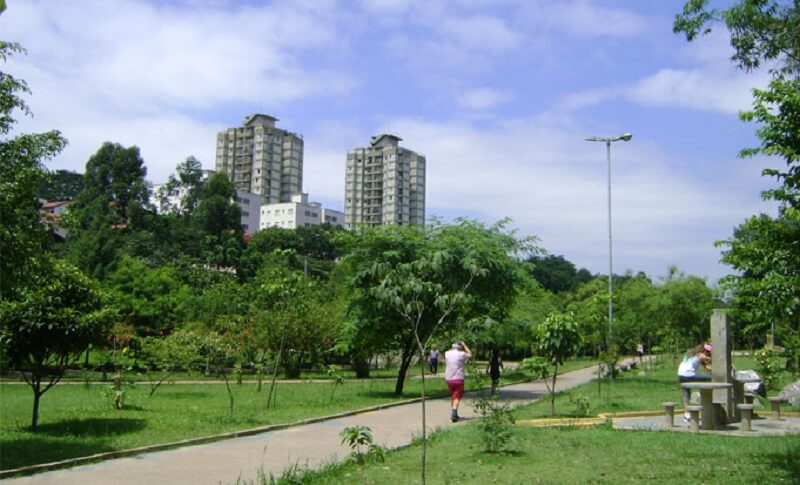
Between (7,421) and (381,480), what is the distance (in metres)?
9.22

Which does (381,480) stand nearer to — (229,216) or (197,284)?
(197,284)

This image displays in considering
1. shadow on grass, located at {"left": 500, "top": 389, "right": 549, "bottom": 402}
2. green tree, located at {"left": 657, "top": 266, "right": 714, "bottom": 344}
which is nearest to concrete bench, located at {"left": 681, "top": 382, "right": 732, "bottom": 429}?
shadow on grass, located at {"left": 500, "top": 389, "right": 549, "bottom": 402}

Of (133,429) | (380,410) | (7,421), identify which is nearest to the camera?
(133,429)

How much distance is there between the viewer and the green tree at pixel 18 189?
9695 mm

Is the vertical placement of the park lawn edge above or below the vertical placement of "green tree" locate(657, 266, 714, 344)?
below

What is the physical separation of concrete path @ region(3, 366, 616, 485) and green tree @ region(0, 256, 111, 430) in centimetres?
271

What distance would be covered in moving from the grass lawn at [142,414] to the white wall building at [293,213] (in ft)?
344

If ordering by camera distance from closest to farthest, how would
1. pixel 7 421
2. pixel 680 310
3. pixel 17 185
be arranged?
pixel 17 185, pixel 7 421, pixel 680 310

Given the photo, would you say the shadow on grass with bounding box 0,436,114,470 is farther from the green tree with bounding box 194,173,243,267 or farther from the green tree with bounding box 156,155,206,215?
the green tree with bounding box 156,155,206,215

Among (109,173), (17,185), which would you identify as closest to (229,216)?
(109,173)

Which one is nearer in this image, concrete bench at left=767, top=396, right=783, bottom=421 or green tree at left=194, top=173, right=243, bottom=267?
concrete bench at left=767, top=396, right=783, bottom=421

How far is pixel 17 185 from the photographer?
9969mm

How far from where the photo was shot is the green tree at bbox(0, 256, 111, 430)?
37.4 feet

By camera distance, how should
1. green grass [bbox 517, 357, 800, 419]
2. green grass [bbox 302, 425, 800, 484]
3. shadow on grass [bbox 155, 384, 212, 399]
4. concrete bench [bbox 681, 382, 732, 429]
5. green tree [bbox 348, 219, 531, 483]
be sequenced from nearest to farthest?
1. green grass [bbox 302, 425, 800, 484]
2. concrete bench [bbox 681, 382, 732, 429]
3. green grass [bbox 517, 357, 800, 419]
4. green tree [bbox 348, 219, 531, 483]
5. shadow on grass [bbox 155, 384, 212, 399]
